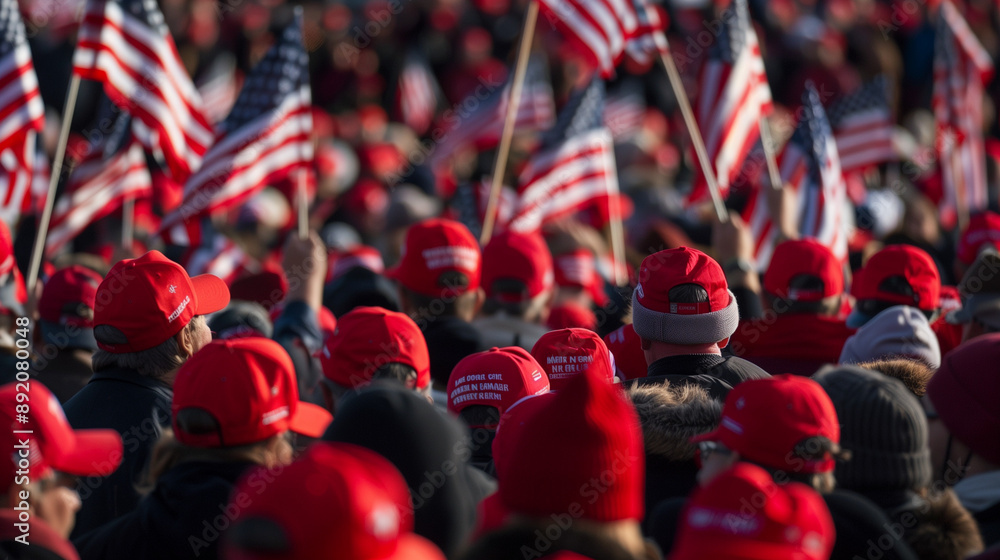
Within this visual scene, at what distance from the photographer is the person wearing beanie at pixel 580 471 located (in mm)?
2523

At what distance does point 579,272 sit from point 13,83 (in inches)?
154

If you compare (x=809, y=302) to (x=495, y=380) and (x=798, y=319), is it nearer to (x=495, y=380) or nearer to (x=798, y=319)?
(x=798, y=319)

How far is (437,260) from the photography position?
19.6 ft

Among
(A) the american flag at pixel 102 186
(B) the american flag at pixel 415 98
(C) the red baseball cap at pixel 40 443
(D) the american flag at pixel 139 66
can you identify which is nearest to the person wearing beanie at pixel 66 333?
(C) the red baseball cap at pixel 40 443

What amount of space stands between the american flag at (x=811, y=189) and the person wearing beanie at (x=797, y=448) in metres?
5.04

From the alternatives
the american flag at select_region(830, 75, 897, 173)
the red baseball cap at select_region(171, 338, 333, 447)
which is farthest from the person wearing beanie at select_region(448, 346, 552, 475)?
the american flag at select_region(830, 75, 897, 173)

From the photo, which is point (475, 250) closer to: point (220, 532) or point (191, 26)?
point (220, 532)

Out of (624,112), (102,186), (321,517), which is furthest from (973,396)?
(624,112)

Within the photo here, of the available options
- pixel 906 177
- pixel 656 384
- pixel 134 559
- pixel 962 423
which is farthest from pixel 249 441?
pixel 906 177

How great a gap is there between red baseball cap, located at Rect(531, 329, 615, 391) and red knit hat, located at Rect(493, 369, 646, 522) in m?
2.05

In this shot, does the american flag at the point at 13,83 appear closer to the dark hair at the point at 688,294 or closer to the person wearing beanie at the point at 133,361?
the person wearing beanie at the point at 133,361

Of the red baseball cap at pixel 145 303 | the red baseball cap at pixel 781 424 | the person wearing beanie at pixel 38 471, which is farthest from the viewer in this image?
the red baseball cap at pixel 145 303

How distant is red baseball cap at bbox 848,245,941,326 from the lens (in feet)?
18.9

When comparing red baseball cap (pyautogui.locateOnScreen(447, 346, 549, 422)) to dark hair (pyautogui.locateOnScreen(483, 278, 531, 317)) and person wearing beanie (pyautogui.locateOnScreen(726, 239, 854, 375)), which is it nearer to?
person wearing beanie (pyautogui.locateOnScreen(726, 239, 854, 375))
